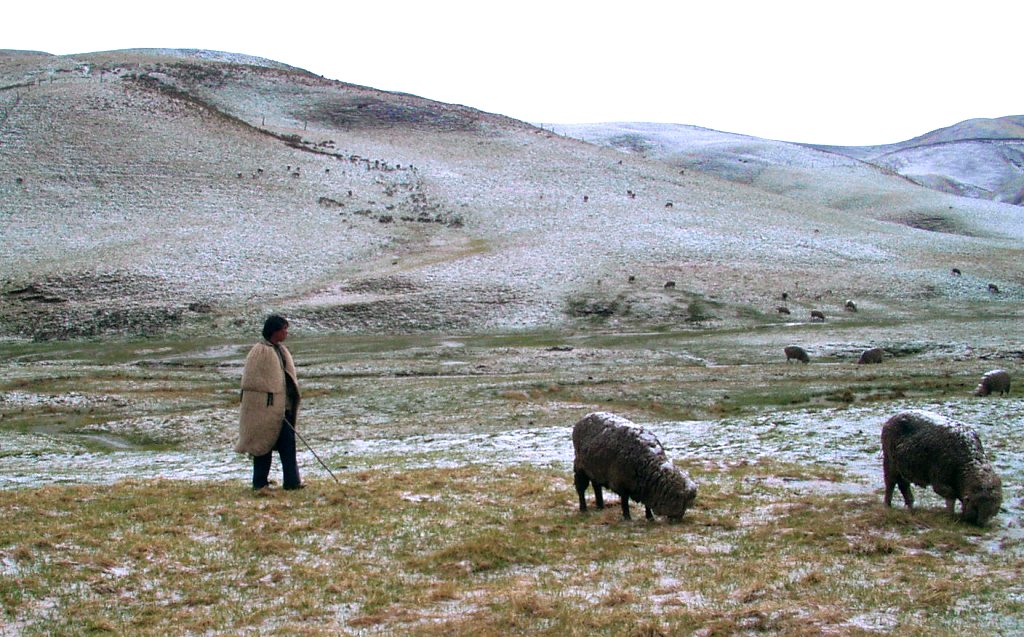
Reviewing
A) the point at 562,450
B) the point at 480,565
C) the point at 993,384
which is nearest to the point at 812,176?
the point at 993,384

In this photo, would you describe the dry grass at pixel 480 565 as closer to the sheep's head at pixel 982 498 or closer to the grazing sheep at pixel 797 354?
the sheep's head at pixel 982 498

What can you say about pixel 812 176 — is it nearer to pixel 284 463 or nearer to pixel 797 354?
pixel 797 354

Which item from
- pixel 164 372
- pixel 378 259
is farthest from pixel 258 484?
pixel 378 259

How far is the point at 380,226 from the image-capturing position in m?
78.7

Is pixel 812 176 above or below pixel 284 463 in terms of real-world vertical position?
above

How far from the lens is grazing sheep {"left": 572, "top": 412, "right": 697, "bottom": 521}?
39.7 ft

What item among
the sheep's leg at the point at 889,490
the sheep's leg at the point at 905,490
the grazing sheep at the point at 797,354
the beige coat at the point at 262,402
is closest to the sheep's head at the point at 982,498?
the sheep's leg at the point at 905,490

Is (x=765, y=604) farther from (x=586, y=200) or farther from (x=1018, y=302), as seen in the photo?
(x=586, y=200)

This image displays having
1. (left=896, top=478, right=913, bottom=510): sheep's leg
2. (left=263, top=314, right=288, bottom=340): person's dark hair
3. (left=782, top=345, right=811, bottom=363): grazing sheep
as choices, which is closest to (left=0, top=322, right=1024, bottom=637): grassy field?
(left=896, top=478, right=913, bottom=510): sheep's leg

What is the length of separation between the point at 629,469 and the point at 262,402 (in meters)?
6.42

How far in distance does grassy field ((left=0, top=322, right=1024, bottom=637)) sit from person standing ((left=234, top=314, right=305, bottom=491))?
600 mm

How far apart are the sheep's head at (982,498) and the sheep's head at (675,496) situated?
3550 mm

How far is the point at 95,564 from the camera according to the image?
9914 millimetres

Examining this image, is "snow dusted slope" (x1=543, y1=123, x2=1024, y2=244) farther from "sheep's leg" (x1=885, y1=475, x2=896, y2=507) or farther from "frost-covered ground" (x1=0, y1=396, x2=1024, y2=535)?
"sheep's leg" (x1=885, y1=475, x2=896, y2=507)
